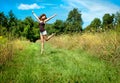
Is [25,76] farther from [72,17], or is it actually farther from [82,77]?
[72,17]

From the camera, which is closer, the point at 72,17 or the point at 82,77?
the point at 82,77

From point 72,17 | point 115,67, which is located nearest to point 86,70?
point 115,67

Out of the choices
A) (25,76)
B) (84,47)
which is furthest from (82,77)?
(84,47)

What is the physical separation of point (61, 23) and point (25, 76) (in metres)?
89.8

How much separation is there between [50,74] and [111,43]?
3.71 m

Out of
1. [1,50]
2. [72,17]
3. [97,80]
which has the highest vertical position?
[72,17]

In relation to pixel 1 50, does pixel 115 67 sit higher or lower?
lower

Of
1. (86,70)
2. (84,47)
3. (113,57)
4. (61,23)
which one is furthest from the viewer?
(61,23)

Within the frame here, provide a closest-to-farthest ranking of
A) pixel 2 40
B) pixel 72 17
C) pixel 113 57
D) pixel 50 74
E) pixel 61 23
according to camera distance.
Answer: pixel 50 74 < pixel 113 57 < pixel 2 40 < pixel 72 17 < pixel 61 23

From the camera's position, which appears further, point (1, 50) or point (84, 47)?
point (84, 47)

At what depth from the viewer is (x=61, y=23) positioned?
95.9 metres

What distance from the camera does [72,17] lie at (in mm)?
88250

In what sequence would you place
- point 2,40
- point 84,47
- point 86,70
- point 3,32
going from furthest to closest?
→ point 84,47 < point 3,32 < point 2,40 < point 86,70

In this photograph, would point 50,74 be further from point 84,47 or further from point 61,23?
point 61,23
